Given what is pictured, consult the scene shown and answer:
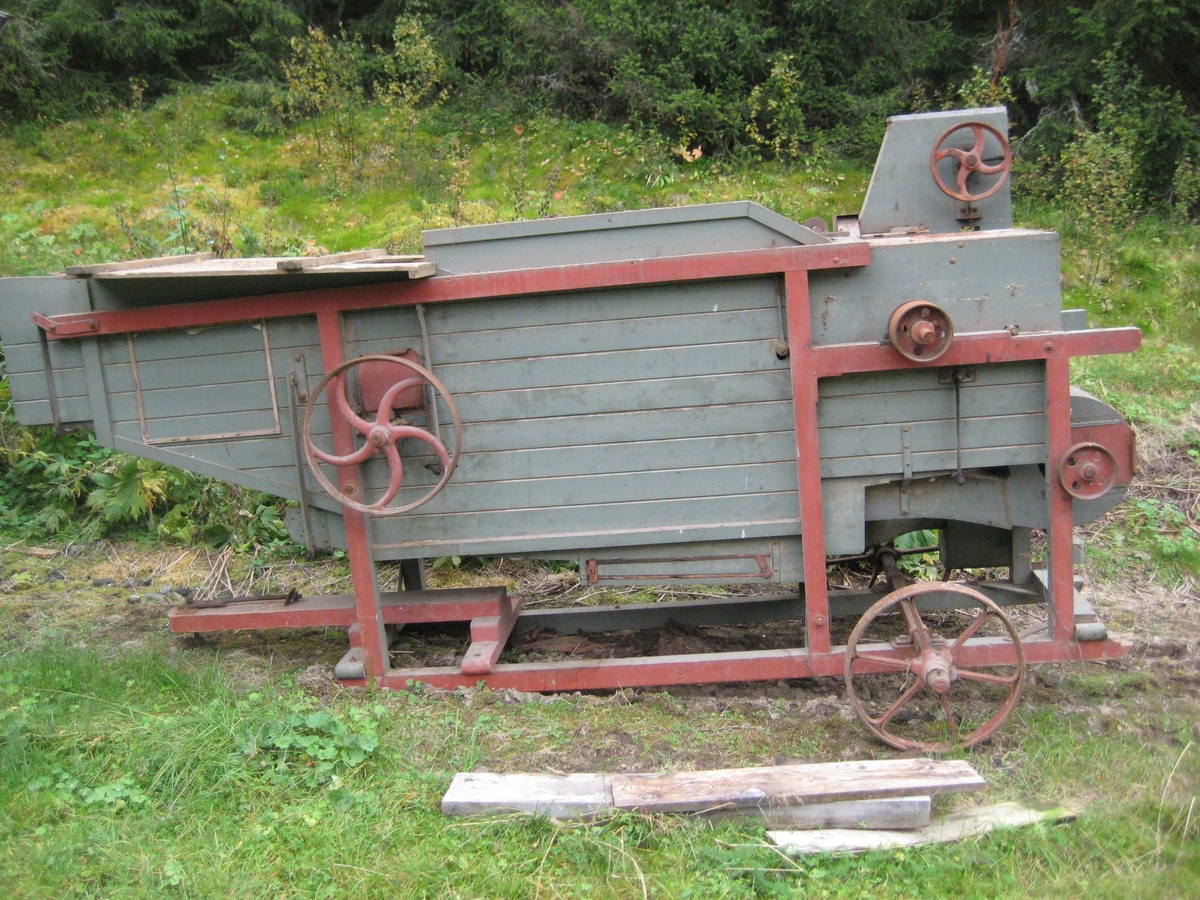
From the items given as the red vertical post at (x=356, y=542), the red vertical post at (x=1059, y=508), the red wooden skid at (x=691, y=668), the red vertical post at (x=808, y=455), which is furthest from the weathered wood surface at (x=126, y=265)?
the red vertical post at (x=1059, y=508)

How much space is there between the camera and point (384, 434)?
4113 mm

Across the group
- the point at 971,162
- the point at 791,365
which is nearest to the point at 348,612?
the point at 791,365

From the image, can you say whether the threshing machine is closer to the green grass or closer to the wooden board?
the green grass

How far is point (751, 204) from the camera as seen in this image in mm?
4051

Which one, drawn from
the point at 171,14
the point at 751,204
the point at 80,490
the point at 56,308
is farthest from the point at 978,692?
the point at 171,14

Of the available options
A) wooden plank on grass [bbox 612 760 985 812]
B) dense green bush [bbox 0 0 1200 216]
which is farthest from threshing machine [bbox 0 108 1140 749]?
dense green bush [bbox 0 0 1200 216]

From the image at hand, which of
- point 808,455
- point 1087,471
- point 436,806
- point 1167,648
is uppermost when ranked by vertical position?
point 808,455

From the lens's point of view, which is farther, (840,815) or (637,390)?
(637,390)

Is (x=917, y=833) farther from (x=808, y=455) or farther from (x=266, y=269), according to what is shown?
(x=266, y=269)

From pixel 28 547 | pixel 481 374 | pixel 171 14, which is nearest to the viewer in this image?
pixel 481 374

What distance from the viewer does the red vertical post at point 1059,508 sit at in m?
4.07

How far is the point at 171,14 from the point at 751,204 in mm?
11668

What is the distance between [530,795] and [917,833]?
1.36m

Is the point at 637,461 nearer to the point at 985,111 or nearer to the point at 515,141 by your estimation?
the point at 985,111
